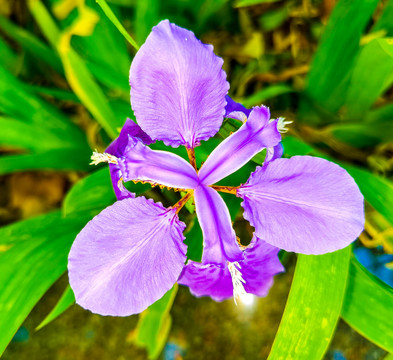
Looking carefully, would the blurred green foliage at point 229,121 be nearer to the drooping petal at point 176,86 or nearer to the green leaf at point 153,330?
the green leaf at point 153,330

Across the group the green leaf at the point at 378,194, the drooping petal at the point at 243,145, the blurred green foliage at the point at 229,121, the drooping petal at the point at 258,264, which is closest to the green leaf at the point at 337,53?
the blurred green foliage at the point at 229,121

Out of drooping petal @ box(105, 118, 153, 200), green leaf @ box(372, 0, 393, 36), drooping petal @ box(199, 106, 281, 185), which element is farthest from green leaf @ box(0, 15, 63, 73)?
green leaf @ box(372, 0, 393, 36)

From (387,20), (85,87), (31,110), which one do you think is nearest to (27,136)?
(31,110)

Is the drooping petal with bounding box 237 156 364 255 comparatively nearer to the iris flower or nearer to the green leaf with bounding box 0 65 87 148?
the iris flower

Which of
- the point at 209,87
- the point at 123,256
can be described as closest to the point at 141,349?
the point at 123,256

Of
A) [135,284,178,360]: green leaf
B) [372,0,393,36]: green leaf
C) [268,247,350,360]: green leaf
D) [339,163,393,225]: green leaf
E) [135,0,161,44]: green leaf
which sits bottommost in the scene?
[135,284,178,360]: green leaf
